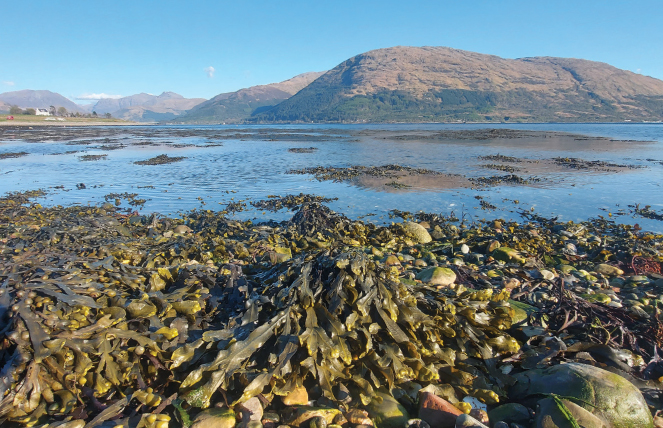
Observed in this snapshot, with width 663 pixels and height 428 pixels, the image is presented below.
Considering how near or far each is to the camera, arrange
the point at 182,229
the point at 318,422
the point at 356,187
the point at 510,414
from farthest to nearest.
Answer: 1. the point at 356,187
2. the point at 182,229
3. the point at 510,414
4. the point at 318,422

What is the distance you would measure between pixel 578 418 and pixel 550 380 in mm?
385

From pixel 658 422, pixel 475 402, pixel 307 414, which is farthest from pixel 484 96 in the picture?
pixel 307 414

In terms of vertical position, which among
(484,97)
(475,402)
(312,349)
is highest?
(484,97)

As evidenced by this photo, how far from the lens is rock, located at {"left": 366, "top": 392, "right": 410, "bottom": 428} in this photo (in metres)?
2.41

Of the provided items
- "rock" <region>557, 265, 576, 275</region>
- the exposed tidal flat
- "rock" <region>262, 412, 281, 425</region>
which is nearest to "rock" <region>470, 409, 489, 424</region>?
the exposed tidal flat

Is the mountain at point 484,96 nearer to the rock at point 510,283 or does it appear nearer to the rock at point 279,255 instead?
the rock at point 279,255

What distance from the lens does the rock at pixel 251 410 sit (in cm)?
235

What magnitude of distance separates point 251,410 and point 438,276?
3.07 metres

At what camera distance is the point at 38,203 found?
36.3 feet

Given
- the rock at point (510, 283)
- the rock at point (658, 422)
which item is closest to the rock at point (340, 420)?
the rock at point (658, 422)

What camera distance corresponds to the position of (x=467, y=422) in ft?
7.18

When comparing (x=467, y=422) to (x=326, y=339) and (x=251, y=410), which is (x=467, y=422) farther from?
(x=251, y=410)

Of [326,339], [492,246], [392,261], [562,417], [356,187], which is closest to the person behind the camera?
[562,417]

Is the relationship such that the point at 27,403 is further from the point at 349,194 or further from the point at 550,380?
the point at 349,194
